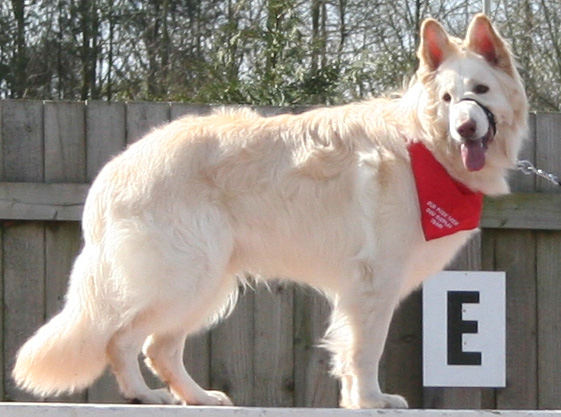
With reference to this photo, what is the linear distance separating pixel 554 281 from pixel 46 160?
3.01 m

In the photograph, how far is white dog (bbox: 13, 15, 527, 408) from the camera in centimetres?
396

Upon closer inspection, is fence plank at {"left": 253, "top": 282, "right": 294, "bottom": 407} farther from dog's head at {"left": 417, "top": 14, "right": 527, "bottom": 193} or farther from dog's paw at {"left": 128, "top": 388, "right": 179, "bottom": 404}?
dog's head at {"left": 417, "top": 14, "right": 527, "bottom": 193}

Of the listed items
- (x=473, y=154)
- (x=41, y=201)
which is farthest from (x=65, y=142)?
(x=473, y=154)

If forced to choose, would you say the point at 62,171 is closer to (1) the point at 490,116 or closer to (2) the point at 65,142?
(2) the point at 65,142

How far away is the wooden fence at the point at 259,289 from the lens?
553 cm

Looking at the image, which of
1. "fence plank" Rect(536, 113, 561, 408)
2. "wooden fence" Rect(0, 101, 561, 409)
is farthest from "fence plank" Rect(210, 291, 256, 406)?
"fence plank" Rect(536, 113, 561, 408)

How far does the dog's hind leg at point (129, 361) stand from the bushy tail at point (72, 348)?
0.04 meters

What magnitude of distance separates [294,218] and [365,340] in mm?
584

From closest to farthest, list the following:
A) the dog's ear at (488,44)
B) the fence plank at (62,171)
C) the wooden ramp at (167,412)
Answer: the wooden ramp at (167,412), the dog's ear at (488,44), the fence plank at (62,171)

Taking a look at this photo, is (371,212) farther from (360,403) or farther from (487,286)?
(487,286)

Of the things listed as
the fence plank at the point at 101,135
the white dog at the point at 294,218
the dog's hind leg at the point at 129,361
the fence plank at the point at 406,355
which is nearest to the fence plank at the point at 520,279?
the fence plank at the point at 406,355

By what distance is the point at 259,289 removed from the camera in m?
5.65

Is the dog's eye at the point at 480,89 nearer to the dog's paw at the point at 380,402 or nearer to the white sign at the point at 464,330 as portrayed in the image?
the dog's paw at the point at 380,402

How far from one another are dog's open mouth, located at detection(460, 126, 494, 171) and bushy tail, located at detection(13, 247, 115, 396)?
5.20ft
